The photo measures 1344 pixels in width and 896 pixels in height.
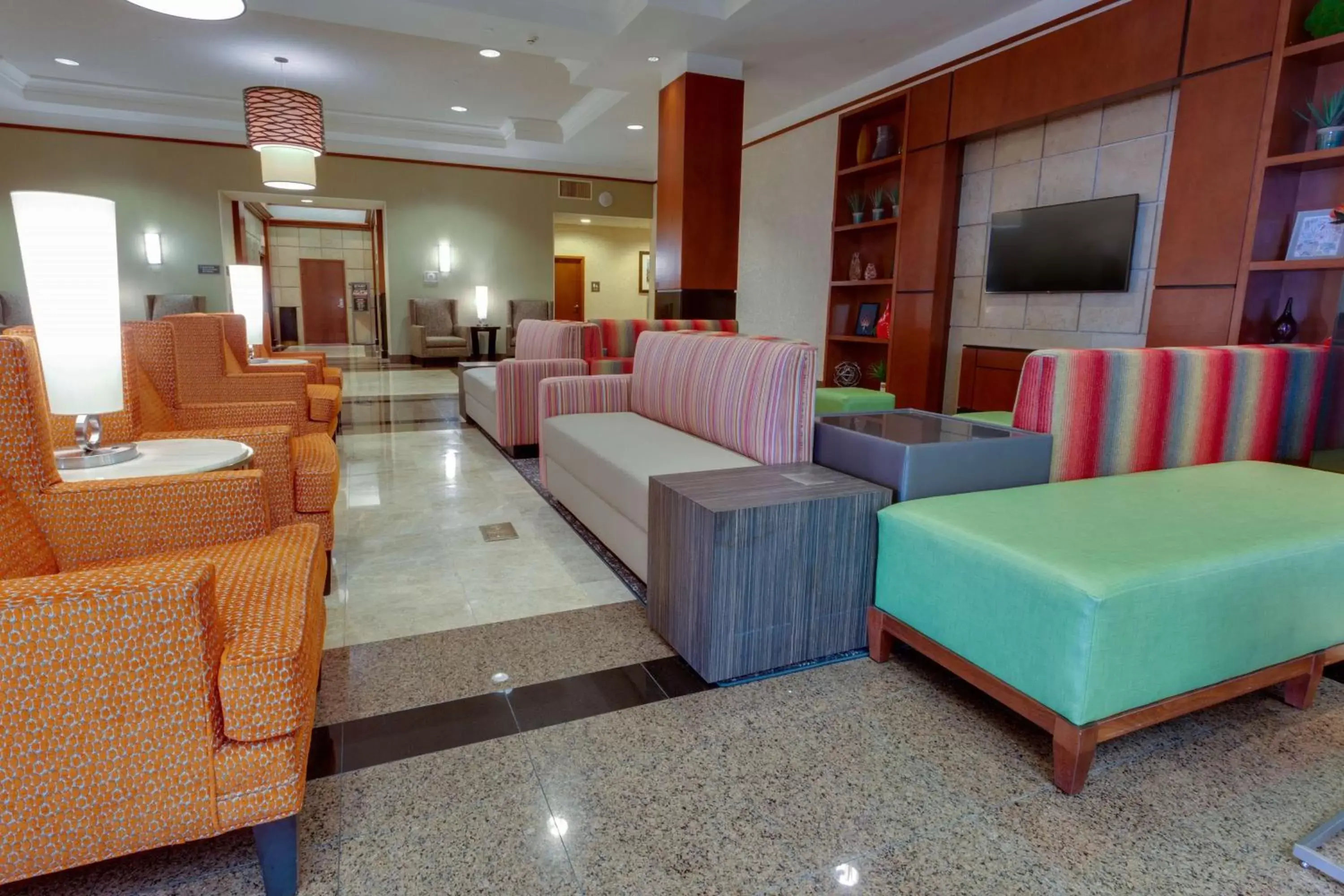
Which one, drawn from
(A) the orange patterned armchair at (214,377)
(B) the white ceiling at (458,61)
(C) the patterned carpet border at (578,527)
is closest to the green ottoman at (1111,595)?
(C) the patterned carpet border at (578,527)

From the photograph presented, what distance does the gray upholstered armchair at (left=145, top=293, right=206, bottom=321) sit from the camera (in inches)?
357

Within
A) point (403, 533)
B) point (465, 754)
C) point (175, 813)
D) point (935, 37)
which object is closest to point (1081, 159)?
point (935, 37)

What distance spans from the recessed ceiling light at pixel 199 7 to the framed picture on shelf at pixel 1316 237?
16.2 ft

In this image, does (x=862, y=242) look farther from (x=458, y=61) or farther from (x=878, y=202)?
(x=458, y=61)

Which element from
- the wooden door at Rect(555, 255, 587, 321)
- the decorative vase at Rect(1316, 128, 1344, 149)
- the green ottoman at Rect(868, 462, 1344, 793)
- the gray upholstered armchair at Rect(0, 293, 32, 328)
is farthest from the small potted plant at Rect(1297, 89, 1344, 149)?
the gray upholstered armchair at Rect(0, 293, 32, 328)

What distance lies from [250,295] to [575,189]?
6.74 meters

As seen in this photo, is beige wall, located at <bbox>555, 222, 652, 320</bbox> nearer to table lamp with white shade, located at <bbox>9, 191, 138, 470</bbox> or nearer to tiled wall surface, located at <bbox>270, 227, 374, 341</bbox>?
tiled wall surface, located at <bbox>270, 227, 374, 341</bbox>

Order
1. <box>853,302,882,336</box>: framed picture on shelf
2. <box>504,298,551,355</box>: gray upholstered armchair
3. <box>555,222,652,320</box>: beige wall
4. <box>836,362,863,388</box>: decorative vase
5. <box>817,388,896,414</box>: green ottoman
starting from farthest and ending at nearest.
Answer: <box>555,222,652,320</box>: beige wall → <box>504,298,551,355</box>: gray upholstered armchair → <box>836,362,863,388</box>: decorative vase → <box>853,302,882,336</box>: framed picture on shelf → <box>817,388,896,414</box>: green ottoman

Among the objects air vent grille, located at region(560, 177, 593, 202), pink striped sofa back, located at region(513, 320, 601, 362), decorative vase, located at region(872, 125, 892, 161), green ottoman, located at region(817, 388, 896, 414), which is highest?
air vent grille, located at region(560, 177, 593, 202)

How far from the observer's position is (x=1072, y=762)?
147cm

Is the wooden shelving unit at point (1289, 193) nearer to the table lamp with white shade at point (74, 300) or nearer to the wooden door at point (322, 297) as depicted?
the table lamp with white shade at point (74, 300)

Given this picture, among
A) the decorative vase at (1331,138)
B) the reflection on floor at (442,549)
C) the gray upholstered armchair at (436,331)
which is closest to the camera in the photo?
the reflection on floor at (442,549)

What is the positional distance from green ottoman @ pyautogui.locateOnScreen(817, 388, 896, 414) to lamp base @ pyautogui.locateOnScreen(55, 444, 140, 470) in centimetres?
309

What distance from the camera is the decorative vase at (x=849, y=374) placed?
693 centimetres
